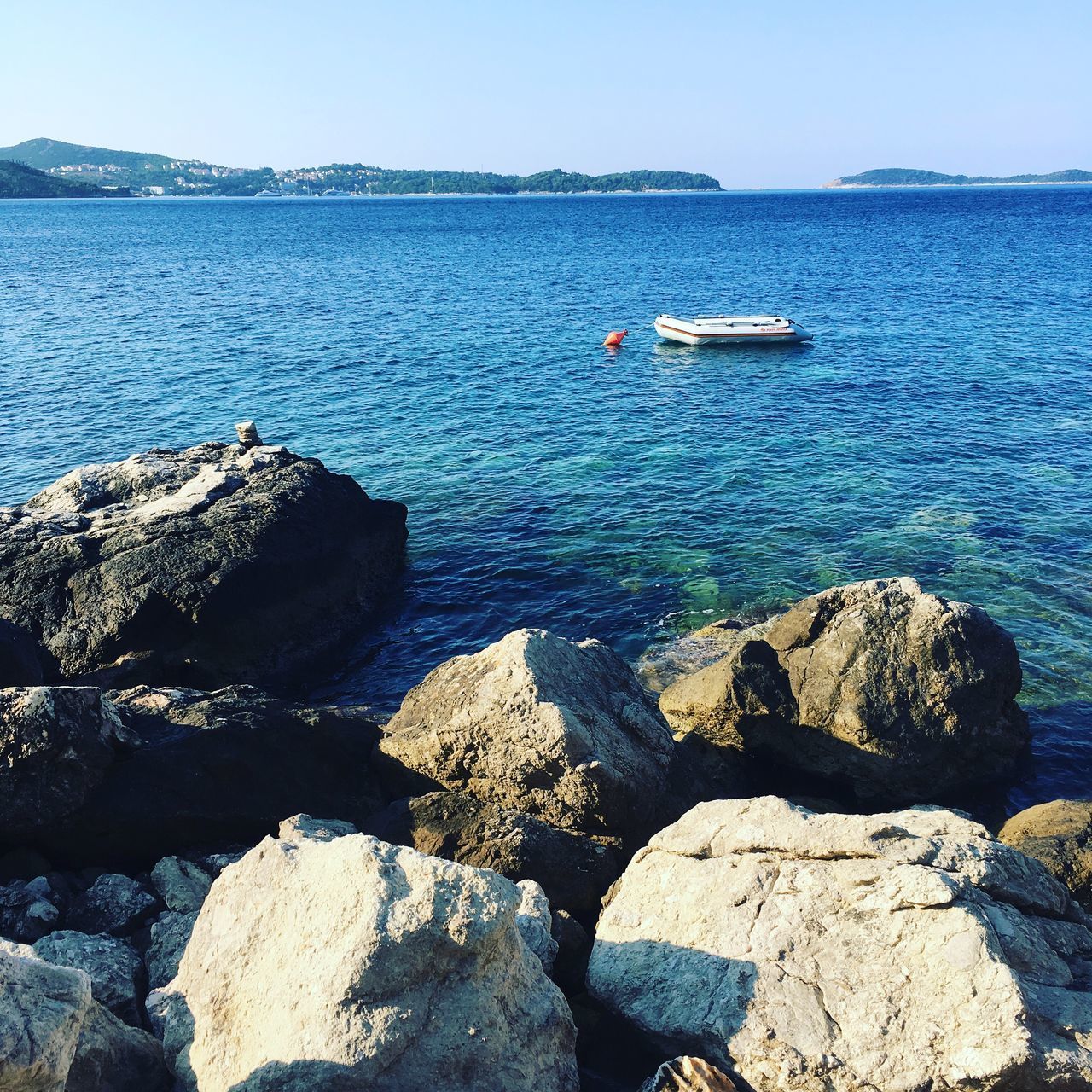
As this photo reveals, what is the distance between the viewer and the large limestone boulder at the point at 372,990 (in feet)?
25.1

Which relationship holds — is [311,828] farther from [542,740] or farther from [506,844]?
[542,740]

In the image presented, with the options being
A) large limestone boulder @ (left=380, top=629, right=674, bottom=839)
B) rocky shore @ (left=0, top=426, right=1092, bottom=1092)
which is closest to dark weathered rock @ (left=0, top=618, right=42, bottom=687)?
rocky shore @ (left=0, top=426, right=1092, bottom=1092)

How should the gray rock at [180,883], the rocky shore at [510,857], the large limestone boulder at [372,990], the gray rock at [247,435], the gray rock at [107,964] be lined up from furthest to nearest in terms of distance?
the gray rock at [247,435] → the gray rock at [180,883] → the gray rock at [107,964] → the rocky shore at [510,857] → the large limestone boulder at [372,990]

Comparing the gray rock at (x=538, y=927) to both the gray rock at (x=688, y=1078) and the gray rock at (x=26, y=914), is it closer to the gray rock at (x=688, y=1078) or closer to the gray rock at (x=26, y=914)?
the gray rock at (x=688, y=1078)

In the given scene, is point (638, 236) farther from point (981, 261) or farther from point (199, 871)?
point (199, 871)

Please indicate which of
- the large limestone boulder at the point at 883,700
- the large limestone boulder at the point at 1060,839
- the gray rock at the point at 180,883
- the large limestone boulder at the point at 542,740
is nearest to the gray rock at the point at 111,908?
the gray rock at the point at 180,883

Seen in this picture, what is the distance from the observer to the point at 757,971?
29.7 feet

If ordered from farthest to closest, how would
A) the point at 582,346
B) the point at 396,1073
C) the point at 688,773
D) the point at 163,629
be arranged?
the point at 582,346 < the point at 163,629 < the point at 688,773 < the point at 396,1073

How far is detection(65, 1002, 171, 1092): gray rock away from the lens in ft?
25.4

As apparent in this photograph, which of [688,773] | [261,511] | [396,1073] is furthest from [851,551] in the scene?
[396,1073]

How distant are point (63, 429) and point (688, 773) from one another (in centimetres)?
3600

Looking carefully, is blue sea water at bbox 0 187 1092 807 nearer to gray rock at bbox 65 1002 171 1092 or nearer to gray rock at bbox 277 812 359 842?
gray rock at bbox 277 812 359 842

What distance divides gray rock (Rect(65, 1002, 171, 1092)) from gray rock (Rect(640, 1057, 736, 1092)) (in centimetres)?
460

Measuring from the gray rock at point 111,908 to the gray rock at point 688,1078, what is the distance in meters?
6.57
